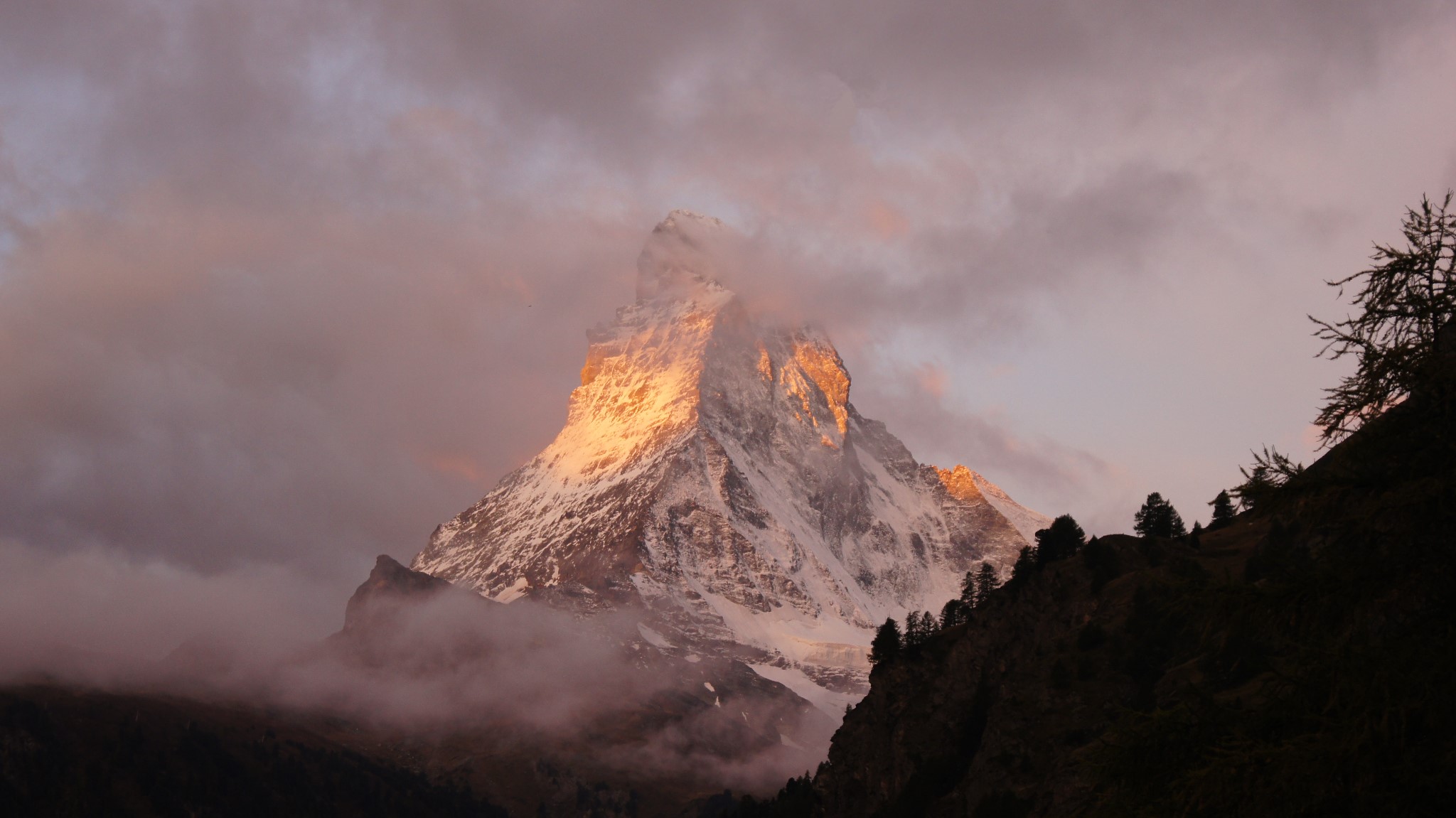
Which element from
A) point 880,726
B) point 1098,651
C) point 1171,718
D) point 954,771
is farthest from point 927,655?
point 1171,718

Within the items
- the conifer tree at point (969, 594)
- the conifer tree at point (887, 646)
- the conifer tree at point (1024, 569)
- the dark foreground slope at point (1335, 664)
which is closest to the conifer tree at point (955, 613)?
the conifer tree at point (969, 594)

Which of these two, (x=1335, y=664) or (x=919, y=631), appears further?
(x=919, y=631)

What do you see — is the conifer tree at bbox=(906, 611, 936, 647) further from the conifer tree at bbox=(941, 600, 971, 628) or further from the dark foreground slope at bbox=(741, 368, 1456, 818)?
the dark foreground slope at bbox=(741, 368, 1456, 818)

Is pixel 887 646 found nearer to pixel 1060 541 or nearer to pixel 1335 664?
pixel 1060 541

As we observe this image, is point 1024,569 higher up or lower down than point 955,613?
lower down

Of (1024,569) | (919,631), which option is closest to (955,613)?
(919,631)

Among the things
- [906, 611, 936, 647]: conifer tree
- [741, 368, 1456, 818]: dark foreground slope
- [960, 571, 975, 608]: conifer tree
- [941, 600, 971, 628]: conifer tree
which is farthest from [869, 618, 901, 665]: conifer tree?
[741, 368, 1456, 818]: dark foreground slope

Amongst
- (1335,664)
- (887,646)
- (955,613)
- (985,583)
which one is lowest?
(1335,664)

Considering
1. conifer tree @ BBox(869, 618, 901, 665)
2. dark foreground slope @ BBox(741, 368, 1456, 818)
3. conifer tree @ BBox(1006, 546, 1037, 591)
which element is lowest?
dark foreground slope @ BBox(741, 368, 1456, 818)

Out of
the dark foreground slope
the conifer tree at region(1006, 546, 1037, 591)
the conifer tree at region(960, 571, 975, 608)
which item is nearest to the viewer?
the dark foreground slope

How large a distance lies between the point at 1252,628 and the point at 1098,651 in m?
66.7

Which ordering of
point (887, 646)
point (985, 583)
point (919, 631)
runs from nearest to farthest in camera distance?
point (887, 646)
point (919, 631)
point (985, 583)

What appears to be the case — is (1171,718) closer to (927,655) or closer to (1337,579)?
(1337,579)

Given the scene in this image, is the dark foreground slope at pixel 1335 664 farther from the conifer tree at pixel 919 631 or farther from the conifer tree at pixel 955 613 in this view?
the conifer tree at pixel 955 613
